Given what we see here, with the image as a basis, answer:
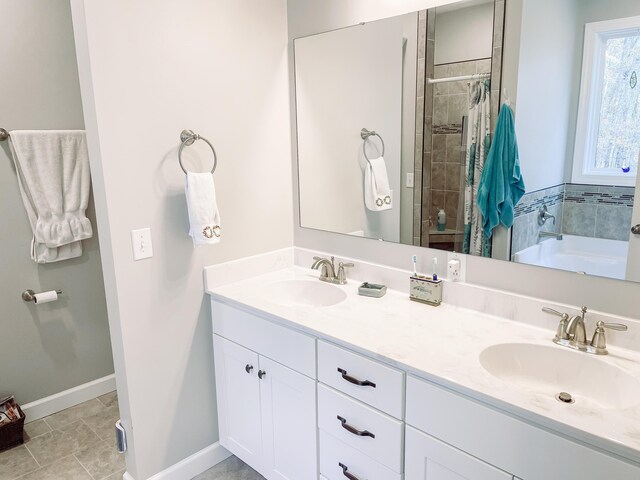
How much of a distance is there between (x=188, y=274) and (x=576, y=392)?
5.09ft

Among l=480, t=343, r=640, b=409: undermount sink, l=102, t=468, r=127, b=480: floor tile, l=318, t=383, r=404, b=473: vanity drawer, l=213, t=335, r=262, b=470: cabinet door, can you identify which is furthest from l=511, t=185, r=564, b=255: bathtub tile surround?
l=102, t=468, r=127, b=480: floor tile

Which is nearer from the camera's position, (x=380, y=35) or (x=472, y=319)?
(x=472, y=319)

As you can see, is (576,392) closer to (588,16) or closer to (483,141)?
(483,141)

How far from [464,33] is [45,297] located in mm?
2463

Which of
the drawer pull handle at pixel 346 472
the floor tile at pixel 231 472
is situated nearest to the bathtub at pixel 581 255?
the drawer pull handle at pixel 346 472

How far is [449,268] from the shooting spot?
1.86 m

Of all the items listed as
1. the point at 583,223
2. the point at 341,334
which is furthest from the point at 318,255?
the point at 583,223

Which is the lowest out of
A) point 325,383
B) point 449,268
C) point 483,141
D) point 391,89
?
point 325,383

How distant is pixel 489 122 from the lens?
5.57 feet

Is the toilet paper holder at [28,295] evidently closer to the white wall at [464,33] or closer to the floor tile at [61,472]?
the floor tile at [61,472]

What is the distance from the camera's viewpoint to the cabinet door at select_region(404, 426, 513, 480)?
4.17ft

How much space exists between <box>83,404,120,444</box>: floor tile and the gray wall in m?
0.26

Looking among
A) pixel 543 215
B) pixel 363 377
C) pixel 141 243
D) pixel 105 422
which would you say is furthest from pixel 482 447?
pixel 105 422

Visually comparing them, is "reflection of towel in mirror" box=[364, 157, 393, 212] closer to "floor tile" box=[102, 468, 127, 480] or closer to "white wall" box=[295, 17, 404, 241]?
"white wall" box=[295, 17, 404, 241]
